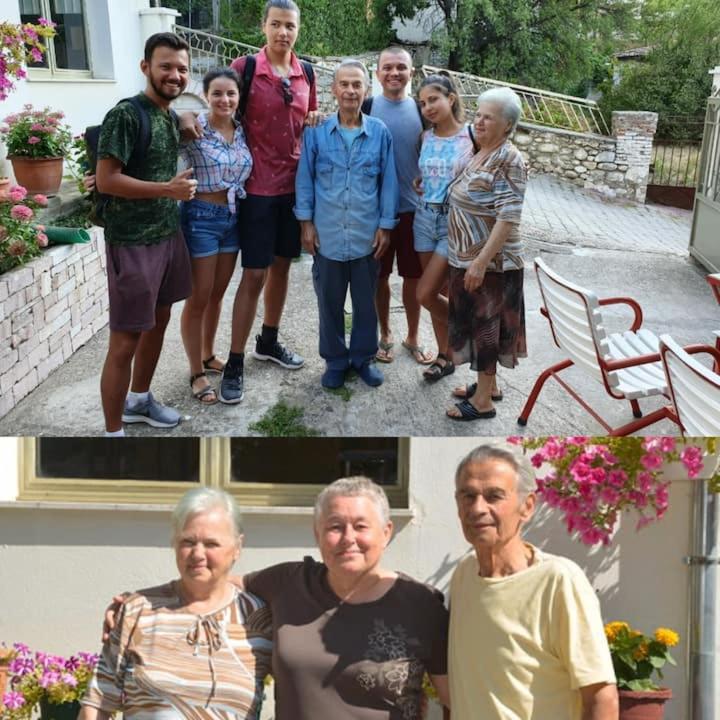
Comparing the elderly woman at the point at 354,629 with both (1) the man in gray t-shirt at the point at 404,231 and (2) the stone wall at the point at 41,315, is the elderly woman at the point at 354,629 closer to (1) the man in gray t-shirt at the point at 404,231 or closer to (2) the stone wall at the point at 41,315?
(1) the man in gray t-shirt at the point at 404,231

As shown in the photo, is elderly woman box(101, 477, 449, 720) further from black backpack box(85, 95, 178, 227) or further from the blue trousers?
black backpack box(85, 95, 178, 227)

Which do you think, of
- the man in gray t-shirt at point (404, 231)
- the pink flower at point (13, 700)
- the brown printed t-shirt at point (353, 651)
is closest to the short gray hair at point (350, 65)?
the man in gray t-shirt at point (404, 231)

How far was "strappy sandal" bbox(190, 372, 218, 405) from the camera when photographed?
212 centimetres

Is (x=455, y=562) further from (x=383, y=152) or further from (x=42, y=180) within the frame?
(x=42, y=180)

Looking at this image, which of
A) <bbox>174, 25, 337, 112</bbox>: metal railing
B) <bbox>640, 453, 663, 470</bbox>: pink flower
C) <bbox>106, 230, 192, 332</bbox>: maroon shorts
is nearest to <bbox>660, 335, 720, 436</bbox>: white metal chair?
<bbox>640, 453, 663, 470</bbox>: pink flower

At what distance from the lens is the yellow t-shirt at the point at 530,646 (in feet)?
5.61

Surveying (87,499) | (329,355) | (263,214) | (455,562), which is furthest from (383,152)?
(87,499)

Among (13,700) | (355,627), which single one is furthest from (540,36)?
(13,700)

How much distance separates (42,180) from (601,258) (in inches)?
42.0

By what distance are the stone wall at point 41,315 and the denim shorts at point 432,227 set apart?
2.12 ft

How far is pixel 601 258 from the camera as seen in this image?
2.01 meters

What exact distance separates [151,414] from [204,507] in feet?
1.14

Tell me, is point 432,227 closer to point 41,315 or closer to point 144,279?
point 144,279

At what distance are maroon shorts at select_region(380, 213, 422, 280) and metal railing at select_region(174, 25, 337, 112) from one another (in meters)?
0.37
